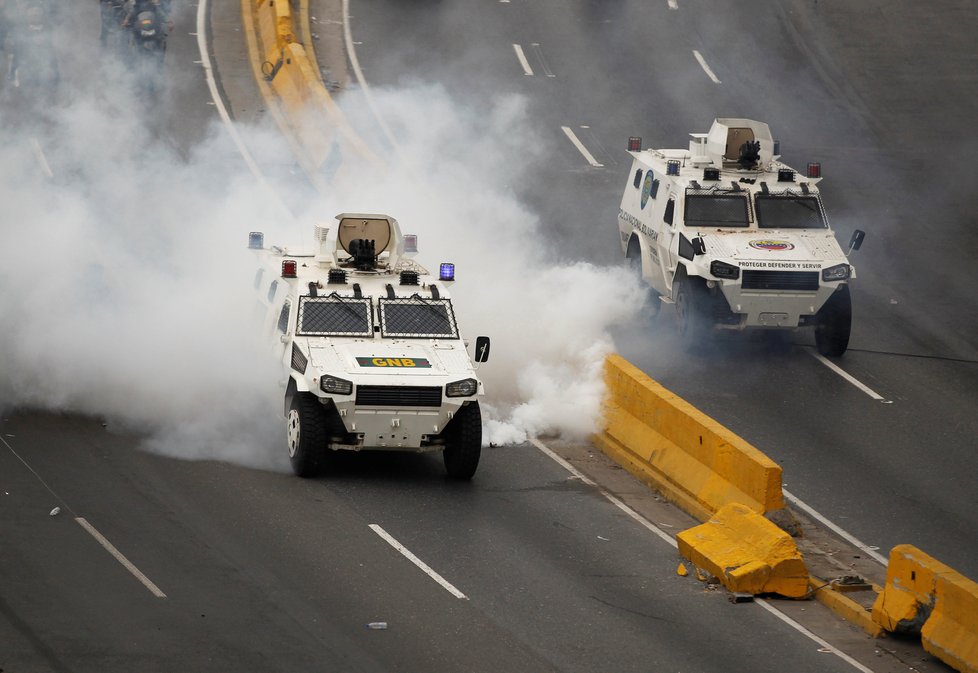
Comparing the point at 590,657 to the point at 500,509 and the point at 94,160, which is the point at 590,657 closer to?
the point at 500,509

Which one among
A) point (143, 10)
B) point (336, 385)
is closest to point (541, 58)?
point (143, 10)

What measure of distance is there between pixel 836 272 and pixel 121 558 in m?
11.0

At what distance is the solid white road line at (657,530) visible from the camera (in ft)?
48.0

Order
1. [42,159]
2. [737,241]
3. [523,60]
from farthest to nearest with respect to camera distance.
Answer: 1. [523,60]
2. [42,159]
3. [737,241]

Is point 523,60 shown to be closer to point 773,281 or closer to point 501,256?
point 501,256

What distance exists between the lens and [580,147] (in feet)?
110

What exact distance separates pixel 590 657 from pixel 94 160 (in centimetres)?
1504

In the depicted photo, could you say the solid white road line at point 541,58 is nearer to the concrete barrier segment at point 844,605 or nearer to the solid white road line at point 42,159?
the solid white road line at point 42,159

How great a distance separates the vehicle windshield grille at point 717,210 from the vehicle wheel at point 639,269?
1427 mm

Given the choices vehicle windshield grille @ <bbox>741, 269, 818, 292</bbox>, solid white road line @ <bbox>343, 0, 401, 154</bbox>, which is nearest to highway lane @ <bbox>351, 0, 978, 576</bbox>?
solid white road line @ <bbox>343, 0, 401, 154</bbox>

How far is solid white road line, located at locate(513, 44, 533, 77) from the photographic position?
36.4 meters

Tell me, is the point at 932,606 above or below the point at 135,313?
below

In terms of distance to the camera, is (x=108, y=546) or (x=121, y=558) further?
(x=108, y=546)

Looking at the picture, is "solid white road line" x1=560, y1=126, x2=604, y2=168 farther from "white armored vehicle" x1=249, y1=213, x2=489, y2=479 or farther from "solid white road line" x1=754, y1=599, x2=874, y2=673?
"solid white road line" x1=754, y1=599, x2=874, y2=673
